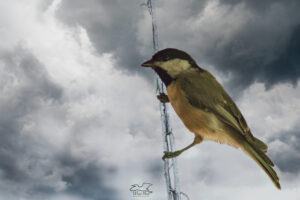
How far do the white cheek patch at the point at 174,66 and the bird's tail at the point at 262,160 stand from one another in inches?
43.2

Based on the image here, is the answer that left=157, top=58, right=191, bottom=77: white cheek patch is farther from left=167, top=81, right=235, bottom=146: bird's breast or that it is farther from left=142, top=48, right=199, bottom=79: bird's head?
left=167, top=81, right=235, bottom=146: bird's breast

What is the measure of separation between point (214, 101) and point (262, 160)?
755mm

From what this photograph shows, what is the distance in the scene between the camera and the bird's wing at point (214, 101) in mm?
3047

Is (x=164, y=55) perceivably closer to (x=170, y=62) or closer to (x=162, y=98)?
(x=170, y=62)

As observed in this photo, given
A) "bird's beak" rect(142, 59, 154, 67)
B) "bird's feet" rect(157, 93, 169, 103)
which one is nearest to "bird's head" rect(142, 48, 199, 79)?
"bird's beak" rect(142, 59, 154, 67)

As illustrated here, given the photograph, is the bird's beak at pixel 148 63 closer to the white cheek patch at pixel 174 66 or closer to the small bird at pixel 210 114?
the white cheek patch at pixel 174 66

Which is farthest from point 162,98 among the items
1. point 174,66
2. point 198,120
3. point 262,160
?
point 262,160

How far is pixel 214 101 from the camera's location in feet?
10.2

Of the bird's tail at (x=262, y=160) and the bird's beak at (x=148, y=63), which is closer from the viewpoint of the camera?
the bird's tail at (x=262, y=160)

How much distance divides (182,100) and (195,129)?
0.33 meters

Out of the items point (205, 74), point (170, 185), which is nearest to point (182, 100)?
point (205, 74)

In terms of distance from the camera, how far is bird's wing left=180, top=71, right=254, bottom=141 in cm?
305

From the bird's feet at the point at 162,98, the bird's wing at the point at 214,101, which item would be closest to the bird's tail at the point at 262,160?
the bird's wing at the point at 214,101

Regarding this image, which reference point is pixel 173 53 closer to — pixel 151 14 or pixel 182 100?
pixel 182 100
